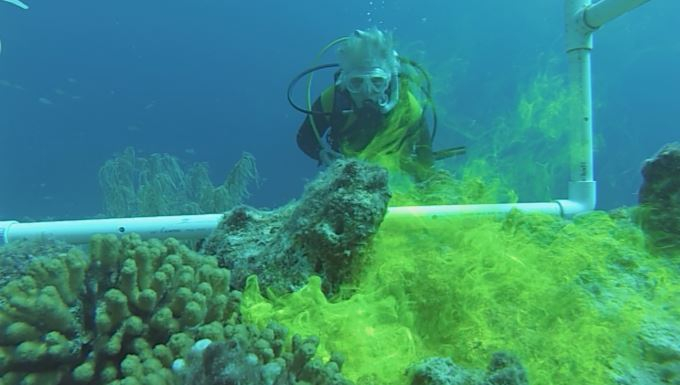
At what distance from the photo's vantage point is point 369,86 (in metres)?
5.76

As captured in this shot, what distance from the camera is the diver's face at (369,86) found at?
575 centimetres

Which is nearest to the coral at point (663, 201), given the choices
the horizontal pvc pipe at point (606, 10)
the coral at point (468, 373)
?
the horizontal pvc pipe at point (606, 10)

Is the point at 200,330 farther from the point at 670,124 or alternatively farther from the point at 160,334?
the point at 670,124

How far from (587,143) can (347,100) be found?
287 centimetres

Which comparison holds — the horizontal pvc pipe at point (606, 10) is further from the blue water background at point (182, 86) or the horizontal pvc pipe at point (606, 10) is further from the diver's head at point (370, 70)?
the blue water background at point (182, 86)

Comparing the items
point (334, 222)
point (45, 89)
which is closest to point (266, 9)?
point (45, 89)

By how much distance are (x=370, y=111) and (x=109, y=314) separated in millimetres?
4315

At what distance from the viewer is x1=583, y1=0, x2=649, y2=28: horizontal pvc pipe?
436 centimetres

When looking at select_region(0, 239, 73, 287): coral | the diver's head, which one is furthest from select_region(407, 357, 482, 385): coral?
the diver's head

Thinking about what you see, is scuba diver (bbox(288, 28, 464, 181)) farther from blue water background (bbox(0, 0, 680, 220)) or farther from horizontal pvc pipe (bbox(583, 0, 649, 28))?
blue water background (bbox(0, 0, 680, 220))

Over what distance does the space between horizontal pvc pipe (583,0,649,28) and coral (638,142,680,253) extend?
1.58m

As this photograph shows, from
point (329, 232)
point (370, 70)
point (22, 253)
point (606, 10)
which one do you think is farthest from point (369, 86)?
point (22, 253)

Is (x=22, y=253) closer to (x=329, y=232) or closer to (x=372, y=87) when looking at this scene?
(x=329, y=232)

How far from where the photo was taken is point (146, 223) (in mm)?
3529
